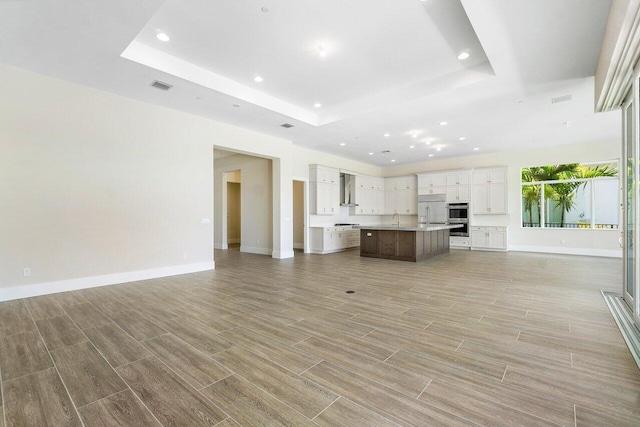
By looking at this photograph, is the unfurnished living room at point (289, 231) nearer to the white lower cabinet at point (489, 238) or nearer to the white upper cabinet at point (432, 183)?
the white lower cabinet at point (489, 238)

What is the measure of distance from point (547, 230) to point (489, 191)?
6.47 ft

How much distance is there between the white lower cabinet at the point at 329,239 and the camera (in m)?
8.69

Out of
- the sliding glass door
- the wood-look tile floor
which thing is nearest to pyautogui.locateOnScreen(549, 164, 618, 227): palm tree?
the wood-look tile floor

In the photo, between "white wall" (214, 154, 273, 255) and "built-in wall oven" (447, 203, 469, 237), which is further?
"built-in wall oven" (447, 203, 469, 237)

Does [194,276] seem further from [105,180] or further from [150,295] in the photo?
[105,180]

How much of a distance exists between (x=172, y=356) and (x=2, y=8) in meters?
3.91

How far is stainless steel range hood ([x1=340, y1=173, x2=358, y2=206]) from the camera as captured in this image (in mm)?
10336

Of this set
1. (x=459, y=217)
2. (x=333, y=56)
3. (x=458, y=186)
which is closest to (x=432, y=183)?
(x=458, y=186)

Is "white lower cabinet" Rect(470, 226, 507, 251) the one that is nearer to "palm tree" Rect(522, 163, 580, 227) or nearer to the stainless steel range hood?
"palm tree" Rect(522, 163, 580, 227)

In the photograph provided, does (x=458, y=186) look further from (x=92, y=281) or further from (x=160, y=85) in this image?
(x=92, y=281)

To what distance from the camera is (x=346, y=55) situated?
4152 mm

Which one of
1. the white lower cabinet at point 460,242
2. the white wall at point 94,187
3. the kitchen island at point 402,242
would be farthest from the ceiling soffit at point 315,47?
the white lower cabinet at point 460,242

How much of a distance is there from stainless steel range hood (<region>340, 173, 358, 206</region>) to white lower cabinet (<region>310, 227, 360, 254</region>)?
122 centimetres

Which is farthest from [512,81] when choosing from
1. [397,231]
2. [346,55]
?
[397,231]
